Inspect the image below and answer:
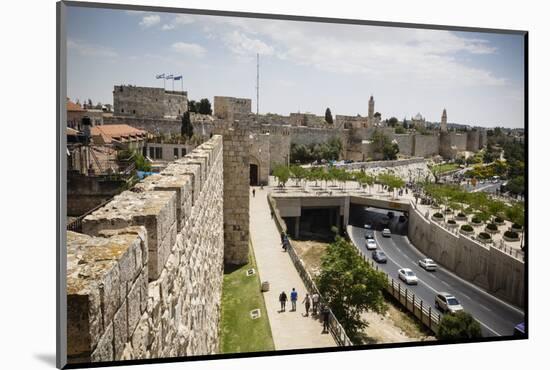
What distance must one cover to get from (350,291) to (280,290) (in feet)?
5.85

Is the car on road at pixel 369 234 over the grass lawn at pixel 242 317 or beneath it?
beneath

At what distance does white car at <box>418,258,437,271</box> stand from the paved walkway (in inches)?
164

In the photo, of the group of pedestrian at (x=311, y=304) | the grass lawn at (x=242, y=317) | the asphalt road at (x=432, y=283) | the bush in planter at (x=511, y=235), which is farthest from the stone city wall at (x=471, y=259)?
the grass lawn at (x=242, y=317)

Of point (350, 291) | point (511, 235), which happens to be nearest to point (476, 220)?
point (511, 235)

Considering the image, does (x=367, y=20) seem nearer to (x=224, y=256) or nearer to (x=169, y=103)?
(x=224, y=256)

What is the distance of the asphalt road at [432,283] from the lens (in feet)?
17.3

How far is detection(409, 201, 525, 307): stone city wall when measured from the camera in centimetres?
611

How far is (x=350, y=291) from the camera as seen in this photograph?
7941 mm

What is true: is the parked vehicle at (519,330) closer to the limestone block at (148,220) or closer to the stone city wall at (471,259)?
the stone city wall at (471,259)

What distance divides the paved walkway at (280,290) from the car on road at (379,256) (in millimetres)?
3290

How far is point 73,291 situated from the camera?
1.30 meters

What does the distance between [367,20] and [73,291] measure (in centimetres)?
359

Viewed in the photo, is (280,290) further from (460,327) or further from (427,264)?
(427,264)

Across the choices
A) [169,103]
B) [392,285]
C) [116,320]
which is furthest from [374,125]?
[116,320]
